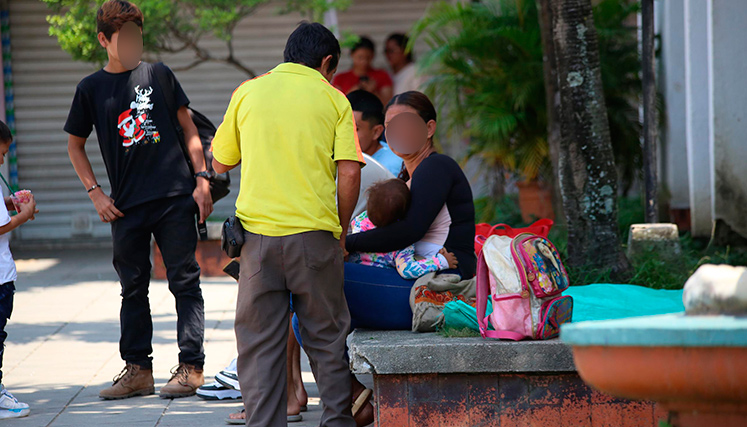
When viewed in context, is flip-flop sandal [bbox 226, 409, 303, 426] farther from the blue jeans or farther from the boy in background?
the boy in background

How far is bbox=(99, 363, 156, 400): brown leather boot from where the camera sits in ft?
15.1

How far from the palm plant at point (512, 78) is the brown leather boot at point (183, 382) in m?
4.75

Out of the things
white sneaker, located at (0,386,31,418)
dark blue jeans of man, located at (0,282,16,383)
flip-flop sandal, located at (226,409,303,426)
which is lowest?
flip-flop sandal, located at (226,409,303,426)

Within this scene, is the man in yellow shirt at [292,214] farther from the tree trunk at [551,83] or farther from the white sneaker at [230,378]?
the tree trunk at [551,83]

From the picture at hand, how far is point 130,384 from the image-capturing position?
462 cm

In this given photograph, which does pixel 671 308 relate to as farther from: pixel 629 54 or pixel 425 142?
pixel 629 54

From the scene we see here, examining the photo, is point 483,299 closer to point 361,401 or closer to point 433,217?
point 433,217

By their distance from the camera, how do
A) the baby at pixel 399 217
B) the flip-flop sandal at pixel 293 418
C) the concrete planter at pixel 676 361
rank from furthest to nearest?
the flip-flop sandal at pixel 293 418, the baby at pixel 399 217, the concrete planter at pixel 676 361

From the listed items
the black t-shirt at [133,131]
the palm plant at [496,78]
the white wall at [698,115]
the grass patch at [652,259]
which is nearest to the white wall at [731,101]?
the grass patch at [652,259]

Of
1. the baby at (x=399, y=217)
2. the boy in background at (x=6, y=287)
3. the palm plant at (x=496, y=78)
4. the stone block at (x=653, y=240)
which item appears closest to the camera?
the baby at (x=399, y=217)

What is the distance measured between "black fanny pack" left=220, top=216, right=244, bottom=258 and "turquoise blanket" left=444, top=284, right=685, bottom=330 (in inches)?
48.9

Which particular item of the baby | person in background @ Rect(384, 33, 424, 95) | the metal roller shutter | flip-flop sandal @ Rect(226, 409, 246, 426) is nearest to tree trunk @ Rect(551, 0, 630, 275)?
the baby

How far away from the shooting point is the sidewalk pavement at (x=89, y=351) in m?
4.32

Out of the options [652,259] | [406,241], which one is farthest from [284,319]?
[652,259]
